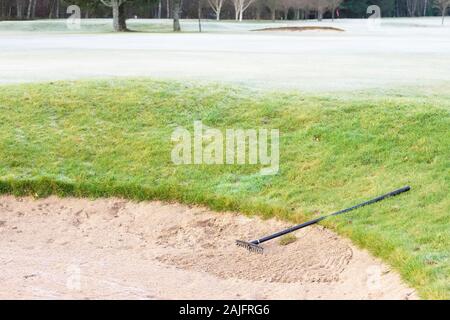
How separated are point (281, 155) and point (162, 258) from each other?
2968 mm

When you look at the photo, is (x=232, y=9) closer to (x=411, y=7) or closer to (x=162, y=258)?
(x=411, y=7)

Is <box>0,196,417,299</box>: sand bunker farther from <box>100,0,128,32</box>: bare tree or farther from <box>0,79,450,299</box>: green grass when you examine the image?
<box>100,0,128,32</box>: bare tree

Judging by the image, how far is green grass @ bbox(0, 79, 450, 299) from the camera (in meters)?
8.64

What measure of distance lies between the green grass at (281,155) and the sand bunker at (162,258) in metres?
0.24

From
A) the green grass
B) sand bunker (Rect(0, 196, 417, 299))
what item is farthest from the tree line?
sand bunker (Rect(0, 196, 417, 299))

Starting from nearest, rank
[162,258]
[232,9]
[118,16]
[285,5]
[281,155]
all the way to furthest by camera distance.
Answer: [162,258] → [281,155] → [118,16] → [285,5] → [232,9]

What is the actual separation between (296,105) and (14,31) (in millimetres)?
37326

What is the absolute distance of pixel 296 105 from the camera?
41.5ft

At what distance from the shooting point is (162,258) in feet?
28.0

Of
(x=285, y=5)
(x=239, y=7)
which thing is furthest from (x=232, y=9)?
(x=285, y=5)

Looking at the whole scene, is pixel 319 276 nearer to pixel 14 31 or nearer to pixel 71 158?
pixel 71 158

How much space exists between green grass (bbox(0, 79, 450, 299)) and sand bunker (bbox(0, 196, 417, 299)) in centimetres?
24

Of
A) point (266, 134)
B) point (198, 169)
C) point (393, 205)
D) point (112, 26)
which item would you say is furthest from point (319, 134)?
point (112, 26)

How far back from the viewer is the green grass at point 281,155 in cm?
864
